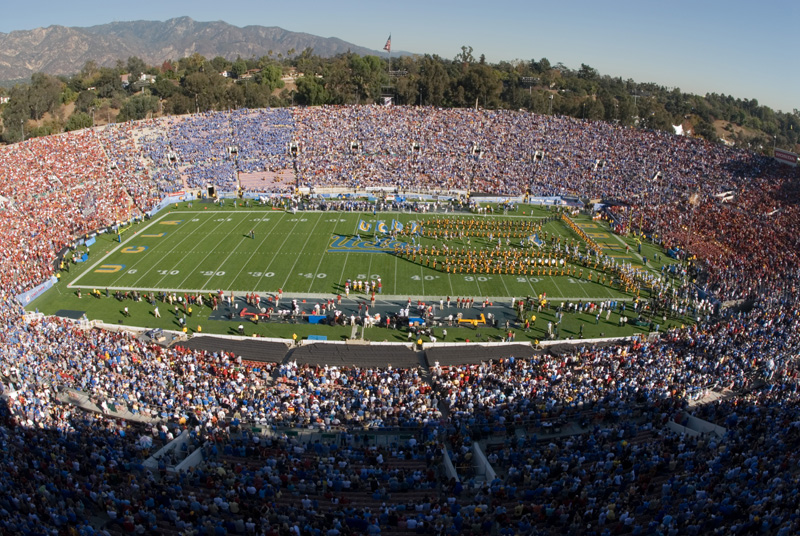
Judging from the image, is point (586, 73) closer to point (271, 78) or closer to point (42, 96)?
point (271, 78)

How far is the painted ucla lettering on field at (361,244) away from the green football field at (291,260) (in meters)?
0.06

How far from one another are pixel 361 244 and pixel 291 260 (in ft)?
15.2

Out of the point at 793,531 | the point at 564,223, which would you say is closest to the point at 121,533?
the point at 793,531

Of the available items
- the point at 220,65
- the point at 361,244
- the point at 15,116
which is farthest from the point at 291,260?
the point at 220,65

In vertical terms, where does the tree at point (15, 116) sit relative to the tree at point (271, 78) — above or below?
below

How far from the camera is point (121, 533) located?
34.2 feet

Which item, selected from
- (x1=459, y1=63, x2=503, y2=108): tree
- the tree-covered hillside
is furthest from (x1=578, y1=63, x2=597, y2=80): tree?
(x1=459, y1=63, x2=503, y2=108): tree

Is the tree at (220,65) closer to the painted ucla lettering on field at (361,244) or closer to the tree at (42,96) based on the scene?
the tree at (42,96)

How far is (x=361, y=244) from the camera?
Answer: 3388cm

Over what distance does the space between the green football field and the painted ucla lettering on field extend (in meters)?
0.06

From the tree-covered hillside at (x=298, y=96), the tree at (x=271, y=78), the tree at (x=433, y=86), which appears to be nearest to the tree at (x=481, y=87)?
the tree-covered hillside at (x=298, y=96)

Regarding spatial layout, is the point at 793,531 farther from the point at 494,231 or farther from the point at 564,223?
the point at 564,223

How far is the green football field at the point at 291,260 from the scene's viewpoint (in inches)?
1101

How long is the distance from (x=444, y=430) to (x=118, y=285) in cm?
2026
